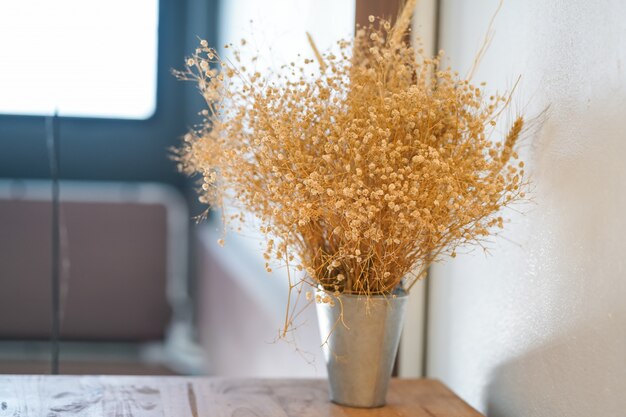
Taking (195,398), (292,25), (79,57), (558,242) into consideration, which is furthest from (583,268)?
(79,57)

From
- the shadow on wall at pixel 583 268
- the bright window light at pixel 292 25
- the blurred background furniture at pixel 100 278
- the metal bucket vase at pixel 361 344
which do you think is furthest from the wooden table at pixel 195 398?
the blurred background furniture at pixel 100 278

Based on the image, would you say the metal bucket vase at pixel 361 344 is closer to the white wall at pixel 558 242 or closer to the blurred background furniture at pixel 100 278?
the white wall at pixel 558 242

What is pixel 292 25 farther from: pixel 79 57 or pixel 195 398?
pixel 79 57

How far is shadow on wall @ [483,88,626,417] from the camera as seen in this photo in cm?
92

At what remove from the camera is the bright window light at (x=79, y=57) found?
11.8 feet

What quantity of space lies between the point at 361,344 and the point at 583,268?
1.02ft

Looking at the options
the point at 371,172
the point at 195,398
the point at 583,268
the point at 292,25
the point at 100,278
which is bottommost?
the point at 100,278

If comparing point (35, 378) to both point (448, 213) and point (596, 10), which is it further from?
point (596, 10)

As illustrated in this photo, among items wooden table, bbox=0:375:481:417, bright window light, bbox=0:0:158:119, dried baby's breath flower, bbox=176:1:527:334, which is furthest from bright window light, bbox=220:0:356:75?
bright window light, bbox=0:0:158:119

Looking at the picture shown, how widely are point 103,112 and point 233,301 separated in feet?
4.85

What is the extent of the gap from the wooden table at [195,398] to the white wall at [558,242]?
0.10 m

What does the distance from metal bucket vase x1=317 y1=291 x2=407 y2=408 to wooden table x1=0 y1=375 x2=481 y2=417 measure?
3cm

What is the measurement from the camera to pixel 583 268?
39.0 inches

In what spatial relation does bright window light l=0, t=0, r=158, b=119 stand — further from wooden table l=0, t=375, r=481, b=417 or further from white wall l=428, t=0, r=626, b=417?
white wall l=428, t=0, r=626, b=417
